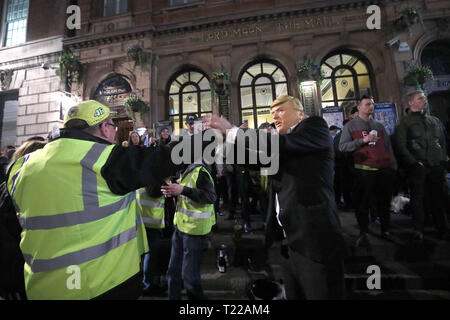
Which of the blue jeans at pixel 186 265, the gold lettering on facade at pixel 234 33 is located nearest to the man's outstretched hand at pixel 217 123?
the blue jeans at pixel 186 265

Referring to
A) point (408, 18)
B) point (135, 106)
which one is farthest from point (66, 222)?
point (408, 18)

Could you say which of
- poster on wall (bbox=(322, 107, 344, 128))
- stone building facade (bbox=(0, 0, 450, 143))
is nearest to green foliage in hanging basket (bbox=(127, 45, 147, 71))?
stone building facade (bbox=(0, 0, 450, 143))

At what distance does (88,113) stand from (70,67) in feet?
37.9

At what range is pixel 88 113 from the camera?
1.59 m

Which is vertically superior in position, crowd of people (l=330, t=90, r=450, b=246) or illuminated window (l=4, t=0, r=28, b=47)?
illuminated window (l=4, t=0, r=28, b=47)

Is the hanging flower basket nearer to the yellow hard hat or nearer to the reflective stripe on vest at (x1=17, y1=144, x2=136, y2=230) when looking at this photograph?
the yellow hard hat

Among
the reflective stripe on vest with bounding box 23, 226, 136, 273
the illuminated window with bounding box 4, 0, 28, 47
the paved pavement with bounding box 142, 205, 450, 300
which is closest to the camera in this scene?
the reflective stripe on vest with bounding box 23, 226, 136, 273

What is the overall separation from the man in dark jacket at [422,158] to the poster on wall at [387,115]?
411 cm

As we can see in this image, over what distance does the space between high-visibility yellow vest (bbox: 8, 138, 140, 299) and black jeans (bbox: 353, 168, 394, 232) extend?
12.5ft

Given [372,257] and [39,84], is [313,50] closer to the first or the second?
[372,257]

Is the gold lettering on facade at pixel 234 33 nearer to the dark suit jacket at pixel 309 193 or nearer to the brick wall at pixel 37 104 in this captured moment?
the brick wall at pixel 37 104

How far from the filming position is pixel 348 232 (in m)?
4.10

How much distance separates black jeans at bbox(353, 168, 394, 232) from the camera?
3.57 metres
